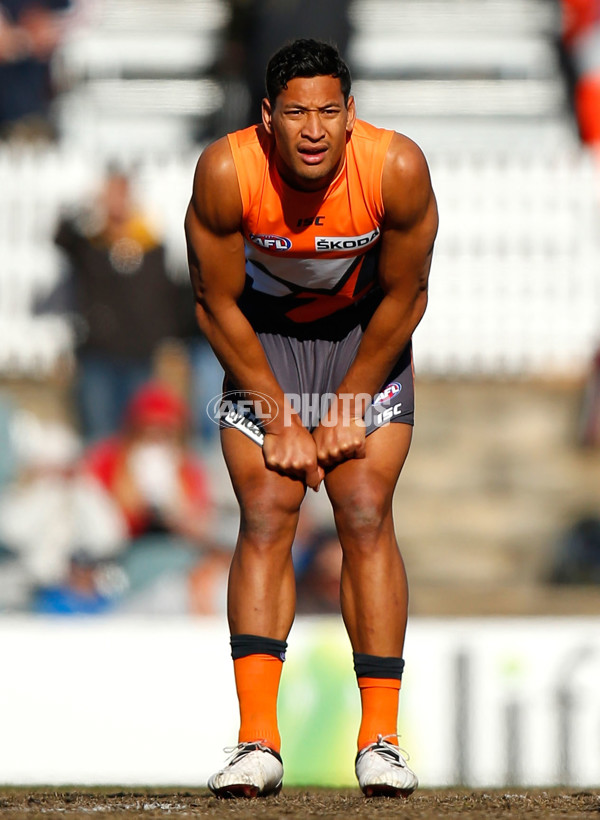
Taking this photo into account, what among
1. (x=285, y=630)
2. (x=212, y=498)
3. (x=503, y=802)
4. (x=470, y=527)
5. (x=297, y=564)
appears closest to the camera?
(x=503, y=802)

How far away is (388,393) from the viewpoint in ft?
15.9

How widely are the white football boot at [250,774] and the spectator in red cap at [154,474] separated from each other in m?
4.75

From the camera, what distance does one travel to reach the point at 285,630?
187 inches

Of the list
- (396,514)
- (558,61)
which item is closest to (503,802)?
(396,514)

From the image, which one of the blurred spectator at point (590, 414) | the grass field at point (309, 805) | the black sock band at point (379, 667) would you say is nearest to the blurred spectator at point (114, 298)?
the blurred spectator at point (590, 414)

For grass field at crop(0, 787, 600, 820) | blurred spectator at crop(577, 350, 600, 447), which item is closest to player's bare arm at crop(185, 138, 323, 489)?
grass field at crop(0, 787, 600, 820)

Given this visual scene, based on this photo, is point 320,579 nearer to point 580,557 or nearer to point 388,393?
point 580,557

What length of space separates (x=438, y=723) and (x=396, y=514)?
443 centimetres

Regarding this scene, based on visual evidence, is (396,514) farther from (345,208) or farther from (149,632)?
(345,208)

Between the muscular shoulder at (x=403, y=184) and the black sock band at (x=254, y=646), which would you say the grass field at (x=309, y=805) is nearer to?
the black sock band at (x=254, y=646)

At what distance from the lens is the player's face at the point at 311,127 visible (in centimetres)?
435

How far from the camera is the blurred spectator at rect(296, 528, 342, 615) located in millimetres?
8781

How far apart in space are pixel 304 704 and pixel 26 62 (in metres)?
8.95

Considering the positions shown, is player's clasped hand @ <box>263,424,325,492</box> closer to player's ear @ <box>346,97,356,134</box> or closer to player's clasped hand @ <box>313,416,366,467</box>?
player's clasped hand @ <box>313,416,366,467</box>
